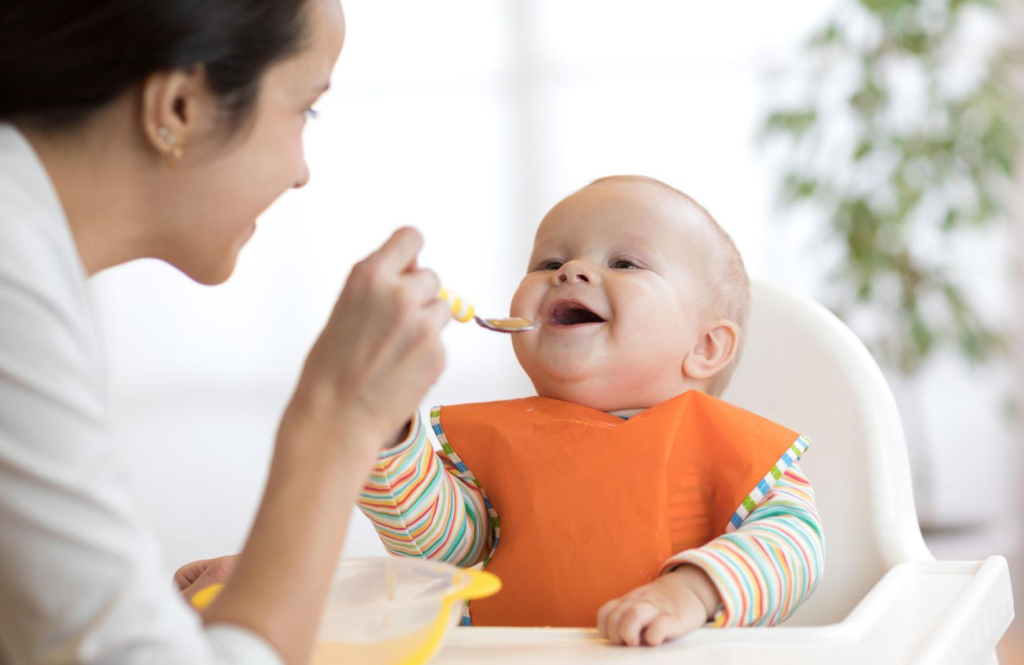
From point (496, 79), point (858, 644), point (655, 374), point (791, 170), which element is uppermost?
point (496, 79)

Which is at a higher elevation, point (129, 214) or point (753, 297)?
point (129, 214)

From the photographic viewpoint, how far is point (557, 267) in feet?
4.27

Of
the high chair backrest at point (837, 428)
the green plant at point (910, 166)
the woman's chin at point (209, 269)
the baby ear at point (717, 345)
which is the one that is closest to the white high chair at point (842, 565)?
the high chair backrest at point (837, 428)

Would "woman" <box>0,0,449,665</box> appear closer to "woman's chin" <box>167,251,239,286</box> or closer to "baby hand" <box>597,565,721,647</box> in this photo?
"woman's chin" <box>167,251,239,286</box>

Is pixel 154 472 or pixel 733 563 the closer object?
pixel 733 563

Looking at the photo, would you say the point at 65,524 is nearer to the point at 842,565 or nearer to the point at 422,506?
the point at 422,506

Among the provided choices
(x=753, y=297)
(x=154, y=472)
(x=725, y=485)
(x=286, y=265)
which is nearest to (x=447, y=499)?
(x=725, y=485)

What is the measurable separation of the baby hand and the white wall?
9.86 ft

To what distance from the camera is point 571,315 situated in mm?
1261

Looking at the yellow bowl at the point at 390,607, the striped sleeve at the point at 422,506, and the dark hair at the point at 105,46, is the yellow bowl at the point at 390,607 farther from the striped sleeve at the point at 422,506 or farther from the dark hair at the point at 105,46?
the dark hair at the point at 105,46

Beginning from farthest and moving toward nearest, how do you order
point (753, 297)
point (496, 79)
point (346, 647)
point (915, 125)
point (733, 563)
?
point (496, 79), point (915, 125), point (753, 297), point (733, 563), point (346, 647)

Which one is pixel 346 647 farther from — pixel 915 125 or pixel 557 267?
pixel 915 125

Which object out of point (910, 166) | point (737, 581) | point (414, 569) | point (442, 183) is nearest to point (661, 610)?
point (737, 581)

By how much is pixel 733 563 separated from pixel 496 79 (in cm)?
342
